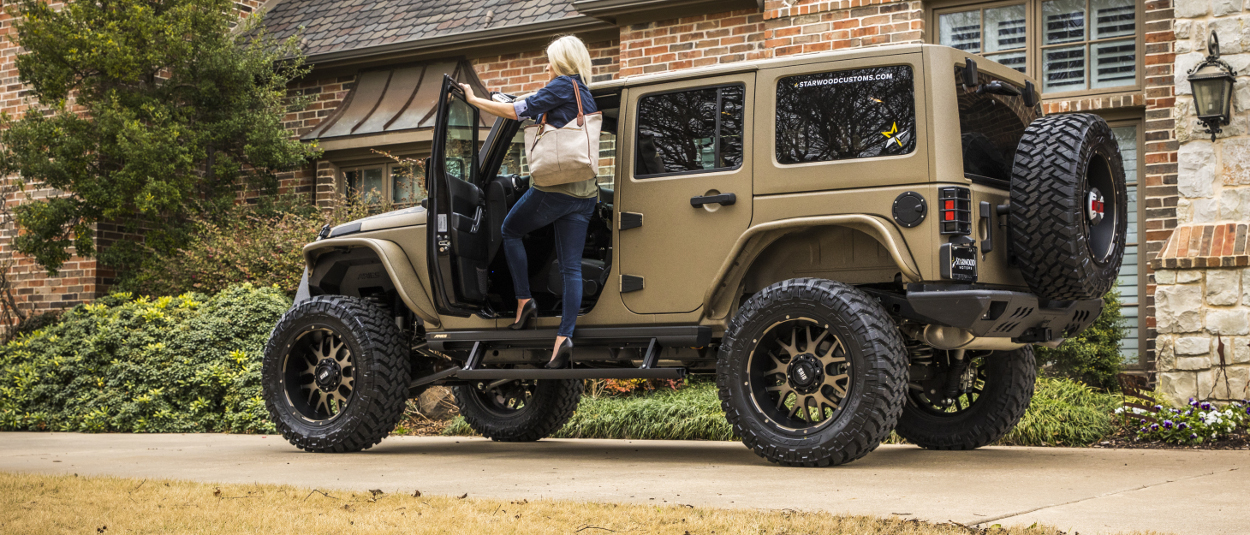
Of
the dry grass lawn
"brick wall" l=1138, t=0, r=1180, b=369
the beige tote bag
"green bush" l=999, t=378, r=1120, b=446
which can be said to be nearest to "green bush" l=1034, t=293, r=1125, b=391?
"brick wall" l=1138, t=0, r=1180, b=369

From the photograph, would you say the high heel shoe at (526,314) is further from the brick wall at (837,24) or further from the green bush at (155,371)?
the brick wall at (837,24)

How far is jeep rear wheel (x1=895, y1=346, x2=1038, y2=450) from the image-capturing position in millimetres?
6207

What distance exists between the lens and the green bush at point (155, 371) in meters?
9.66

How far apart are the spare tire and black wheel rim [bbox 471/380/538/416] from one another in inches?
135

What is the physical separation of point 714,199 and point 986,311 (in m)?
1.43

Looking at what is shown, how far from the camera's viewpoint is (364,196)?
1332cm

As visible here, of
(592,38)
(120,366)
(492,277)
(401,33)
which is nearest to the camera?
(492,277)

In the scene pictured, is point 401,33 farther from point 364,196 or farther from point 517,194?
point 517,194

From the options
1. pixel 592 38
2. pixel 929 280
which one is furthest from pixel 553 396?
pixel 592 38

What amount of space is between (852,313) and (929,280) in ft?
1.24

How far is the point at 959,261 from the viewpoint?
203 inches

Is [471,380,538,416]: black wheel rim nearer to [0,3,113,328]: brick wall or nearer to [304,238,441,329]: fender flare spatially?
[304,238,441,329]: fender flare

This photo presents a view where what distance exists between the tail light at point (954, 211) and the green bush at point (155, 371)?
5.99 m

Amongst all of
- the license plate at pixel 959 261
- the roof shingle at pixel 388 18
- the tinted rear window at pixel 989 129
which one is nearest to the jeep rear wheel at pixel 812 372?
the license plate at pixel 959 261
